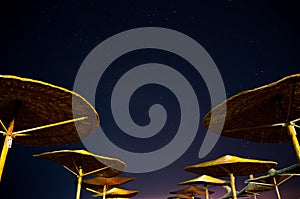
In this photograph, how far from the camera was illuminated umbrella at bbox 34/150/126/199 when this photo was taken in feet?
30.6

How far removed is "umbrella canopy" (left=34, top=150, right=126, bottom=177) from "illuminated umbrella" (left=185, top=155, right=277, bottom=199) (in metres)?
3.32

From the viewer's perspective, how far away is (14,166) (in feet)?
74.0

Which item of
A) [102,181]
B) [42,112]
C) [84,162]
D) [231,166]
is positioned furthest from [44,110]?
[102,181]

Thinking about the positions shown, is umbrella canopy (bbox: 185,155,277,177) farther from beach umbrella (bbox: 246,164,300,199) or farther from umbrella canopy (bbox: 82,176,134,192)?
umbrella canopy (bbox: 82,176,134,192)

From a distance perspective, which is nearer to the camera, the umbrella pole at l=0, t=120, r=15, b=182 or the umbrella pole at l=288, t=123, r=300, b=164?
the umbrella pole at l=0, t=120, r=15, b=182

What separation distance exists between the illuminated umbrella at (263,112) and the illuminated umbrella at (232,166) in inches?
101

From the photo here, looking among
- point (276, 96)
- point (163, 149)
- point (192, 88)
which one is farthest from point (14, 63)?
point (163, 149)

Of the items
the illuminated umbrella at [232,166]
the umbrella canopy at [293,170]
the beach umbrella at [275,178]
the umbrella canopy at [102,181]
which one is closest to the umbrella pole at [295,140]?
the illuminated umbrella at [232,166]

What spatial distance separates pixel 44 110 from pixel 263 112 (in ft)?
19.4

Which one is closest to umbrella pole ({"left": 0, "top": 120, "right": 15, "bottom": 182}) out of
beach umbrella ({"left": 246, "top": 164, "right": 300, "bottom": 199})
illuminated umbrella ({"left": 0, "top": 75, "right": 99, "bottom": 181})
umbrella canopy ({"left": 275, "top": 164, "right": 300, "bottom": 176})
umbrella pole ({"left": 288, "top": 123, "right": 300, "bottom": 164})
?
illuminated umbrella ({"left": 0, "top": 75, "right": 99, "bottom": 181})

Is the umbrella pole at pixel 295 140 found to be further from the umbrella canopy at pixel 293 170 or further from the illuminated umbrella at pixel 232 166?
the umbrella canopy at pixel 293 170

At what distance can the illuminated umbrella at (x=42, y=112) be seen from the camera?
496 cm

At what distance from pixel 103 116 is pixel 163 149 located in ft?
38.2

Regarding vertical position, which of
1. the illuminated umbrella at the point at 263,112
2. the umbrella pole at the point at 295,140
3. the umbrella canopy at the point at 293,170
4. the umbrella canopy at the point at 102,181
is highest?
the umbrella canopy at the point at 102,181
